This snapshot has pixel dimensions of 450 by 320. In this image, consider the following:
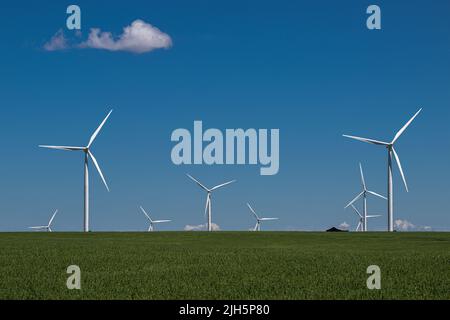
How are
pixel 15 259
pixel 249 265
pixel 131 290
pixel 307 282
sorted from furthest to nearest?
pixel 15 259 → pixel 249 265 → pixel 307 282 → pixel 131 290

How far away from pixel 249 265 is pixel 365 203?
266 ft

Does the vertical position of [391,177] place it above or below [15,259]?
above

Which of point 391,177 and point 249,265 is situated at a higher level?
point 391,177

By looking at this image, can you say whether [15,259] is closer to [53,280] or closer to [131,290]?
[53,280]

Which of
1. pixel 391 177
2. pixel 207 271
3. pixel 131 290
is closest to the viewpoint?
pixel 131 290

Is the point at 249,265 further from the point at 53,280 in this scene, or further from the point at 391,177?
the point at 391,177

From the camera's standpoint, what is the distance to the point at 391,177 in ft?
263

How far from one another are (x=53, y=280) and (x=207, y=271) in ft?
18.9
